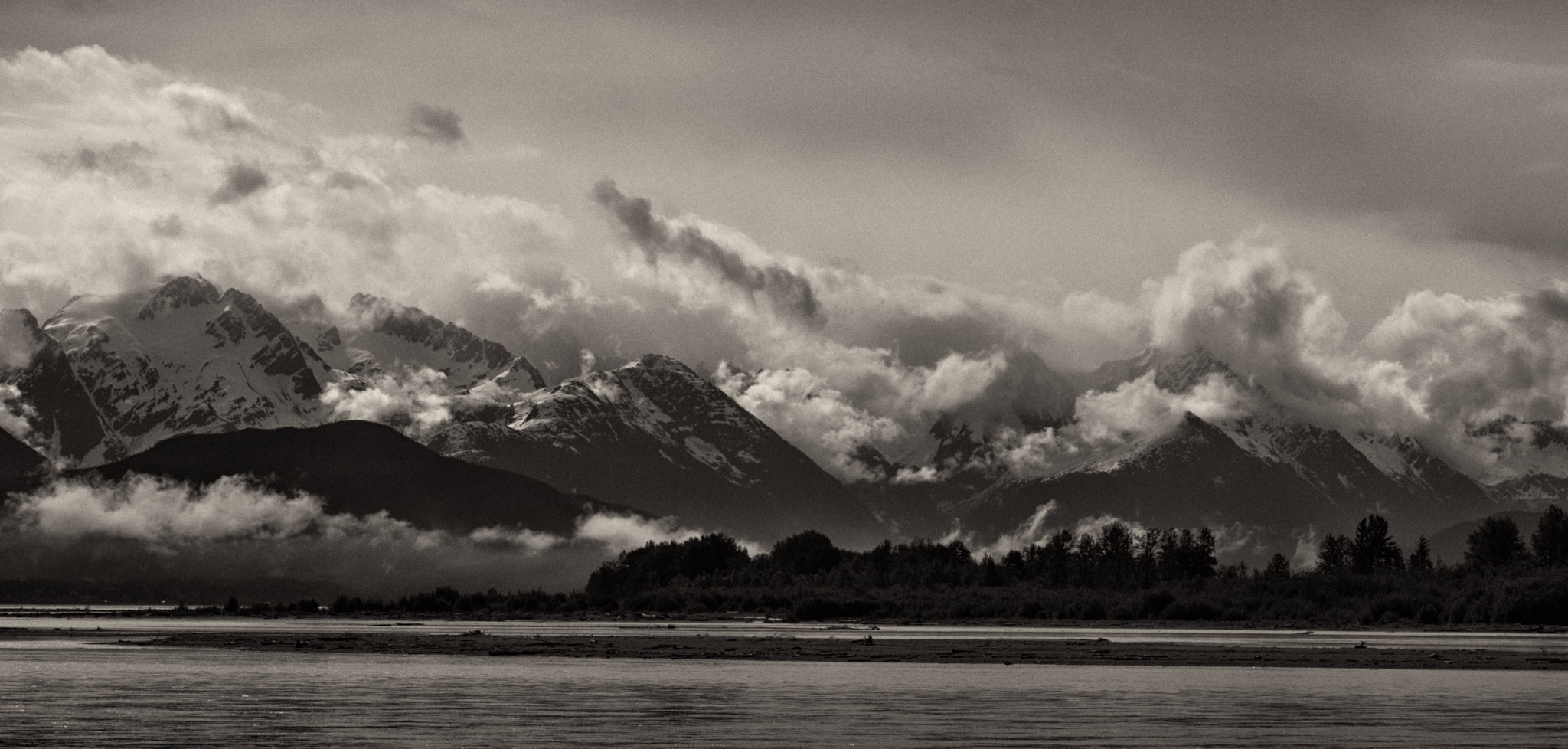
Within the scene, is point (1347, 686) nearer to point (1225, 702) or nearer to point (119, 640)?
point (1225, 702)

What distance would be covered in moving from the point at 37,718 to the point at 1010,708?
137 ft

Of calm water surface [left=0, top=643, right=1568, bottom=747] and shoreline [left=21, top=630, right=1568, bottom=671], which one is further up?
shoreline [left=21, top=630, right=1568, bottom=671]

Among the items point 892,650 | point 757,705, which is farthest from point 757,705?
point 892,650

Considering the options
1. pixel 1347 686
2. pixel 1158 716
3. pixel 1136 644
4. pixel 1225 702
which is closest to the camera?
pixel 1158 716

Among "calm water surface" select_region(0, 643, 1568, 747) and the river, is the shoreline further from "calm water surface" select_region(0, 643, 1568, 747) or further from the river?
"calm water surface" select_region(0, 643, 1568, 747)

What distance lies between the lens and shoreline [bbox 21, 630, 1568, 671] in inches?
5197

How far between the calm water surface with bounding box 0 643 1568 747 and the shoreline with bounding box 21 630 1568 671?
338 inches

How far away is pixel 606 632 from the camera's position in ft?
645

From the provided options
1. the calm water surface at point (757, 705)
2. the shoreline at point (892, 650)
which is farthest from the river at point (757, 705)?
the shoreline at point (892, 650)

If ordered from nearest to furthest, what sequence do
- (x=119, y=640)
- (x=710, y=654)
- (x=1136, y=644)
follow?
(x=710, y=654) < (x=1136, y=644) < (x=119, y=640)

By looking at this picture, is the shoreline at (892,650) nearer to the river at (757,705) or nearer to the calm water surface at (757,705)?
the river at (757,705)

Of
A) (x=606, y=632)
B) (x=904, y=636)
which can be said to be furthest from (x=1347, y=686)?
(x=606, y=632)

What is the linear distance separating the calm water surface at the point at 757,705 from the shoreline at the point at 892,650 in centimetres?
857

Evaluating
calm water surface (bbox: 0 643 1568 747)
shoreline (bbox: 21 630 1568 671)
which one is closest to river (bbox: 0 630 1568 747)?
calm water surface (bbox: 0 643 1568 747)
